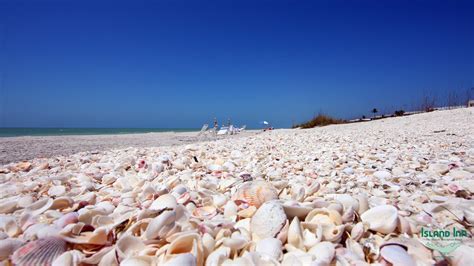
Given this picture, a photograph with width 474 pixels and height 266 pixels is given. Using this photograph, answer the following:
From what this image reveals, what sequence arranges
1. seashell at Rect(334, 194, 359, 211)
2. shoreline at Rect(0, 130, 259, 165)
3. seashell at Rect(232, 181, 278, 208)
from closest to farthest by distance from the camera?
1. seashell at Rect(334, 194, 359, 211)
2. seashell at Rect(232, 181, 278, 208)
3. shoreline at Rect(0, 130, 259, 165)

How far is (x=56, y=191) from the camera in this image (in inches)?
87.6

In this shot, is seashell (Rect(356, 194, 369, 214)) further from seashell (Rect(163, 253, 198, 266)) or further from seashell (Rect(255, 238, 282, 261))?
seashell (Rect(163, 253, 198, 266))

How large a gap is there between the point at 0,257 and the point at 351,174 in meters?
2.67

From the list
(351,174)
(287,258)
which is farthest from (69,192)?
(351,174)

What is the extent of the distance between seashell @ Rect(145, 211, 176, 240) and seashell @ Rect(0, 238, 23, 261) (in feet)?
2.15

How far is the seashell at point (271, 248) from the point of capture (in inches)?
46.2

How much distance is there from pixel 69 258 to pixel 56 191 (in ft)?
4.41

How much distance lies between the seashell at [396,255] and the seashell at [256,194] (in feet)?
2.47

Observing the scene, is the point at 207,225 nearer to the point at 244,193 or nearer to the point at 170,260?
the point at 170,260

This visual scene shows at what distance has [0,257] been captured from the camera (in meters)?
1.21

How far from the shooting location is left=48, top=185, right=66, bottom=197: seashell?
219 cm

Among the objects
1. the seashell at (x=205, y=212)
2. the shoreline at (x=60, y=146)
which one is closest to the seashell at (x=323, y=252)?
the seashell at (x=205, y=212)

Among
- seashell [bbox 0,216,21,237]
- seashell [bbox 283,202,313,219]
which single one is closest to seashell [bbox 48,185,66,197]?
seashell [bbox 0,216,21,237]

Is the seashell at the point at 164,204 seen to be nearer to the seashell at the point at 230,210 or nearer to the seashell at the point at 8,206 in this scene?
the seashell at the point at 230,210
